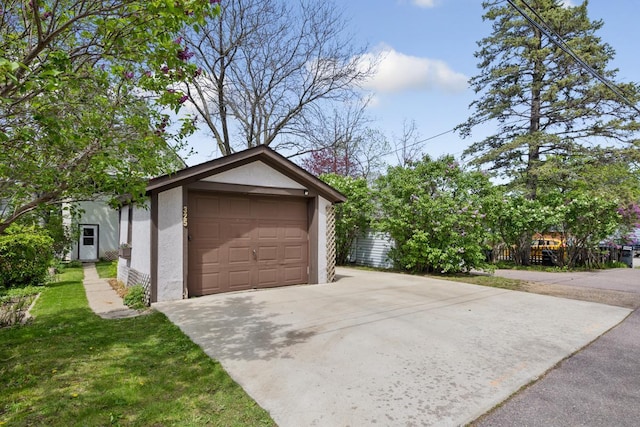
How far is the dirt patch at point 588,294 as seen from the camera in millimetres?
7332

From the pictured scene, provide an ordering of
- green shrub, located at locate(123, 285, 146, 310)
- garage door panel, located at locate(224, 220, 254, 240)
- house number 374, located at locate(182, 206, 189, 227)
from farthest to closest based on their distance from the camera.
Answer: garage door panel, located at locate(224, 220, 254, 240)
house number 374, located at locate(182, 206, 189, 227)
green shrub, located at locate(123, 285, 146, 310)

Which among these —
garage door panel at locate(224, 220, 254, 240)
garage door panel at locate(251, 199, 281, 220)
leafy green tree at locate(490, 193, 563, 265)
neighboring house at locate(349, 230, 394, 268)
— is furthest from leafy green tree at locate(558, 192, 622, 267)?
garage door panel at locate(224, 220, 254, 240)

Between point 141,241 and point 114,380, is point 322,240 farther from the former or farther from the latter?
point 114,380

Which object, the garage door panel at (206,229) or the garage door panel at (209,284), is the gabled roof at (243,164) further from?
the garage door panel at (209,284)

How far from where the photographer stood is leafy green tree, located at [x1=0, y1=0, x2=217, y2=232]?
2877 mm

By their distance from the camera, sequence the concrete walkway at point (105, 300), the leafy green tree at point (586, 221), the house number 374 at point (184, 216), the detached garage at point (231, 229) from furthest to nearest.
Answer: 1. the leafy green tree at point (586, 221)
2. the house number 374 at point (184, 216)
3. the detached garage at point (231, 229)
4. the concrete walkway at point (105, 300)

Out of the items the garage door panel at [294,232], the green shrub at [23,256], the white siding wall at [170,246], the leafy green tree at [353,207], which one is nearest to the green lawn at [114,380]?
the white siding wall at [170,246]

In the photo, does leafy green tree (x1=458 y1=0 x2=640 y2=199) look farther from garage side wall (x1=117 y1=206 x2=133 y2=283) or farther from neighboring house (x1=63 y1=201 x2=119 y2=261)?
neighboring house (x1=63 y1=201 x2=119 y2=261)

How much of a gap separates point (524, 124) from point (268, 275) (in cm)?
1776

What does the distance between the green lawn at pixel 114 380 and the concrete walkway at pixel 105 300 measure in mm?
814

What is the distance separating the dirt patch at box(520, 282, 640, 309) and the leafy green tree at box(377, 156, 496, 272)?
1953mm

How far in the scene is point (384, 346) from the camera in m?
4.39

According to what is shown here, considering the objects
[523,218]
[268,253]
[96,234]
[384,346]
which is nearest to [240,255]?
[268,253]

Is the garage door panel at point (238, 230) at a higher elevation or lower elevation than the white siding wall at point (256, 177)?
lower
